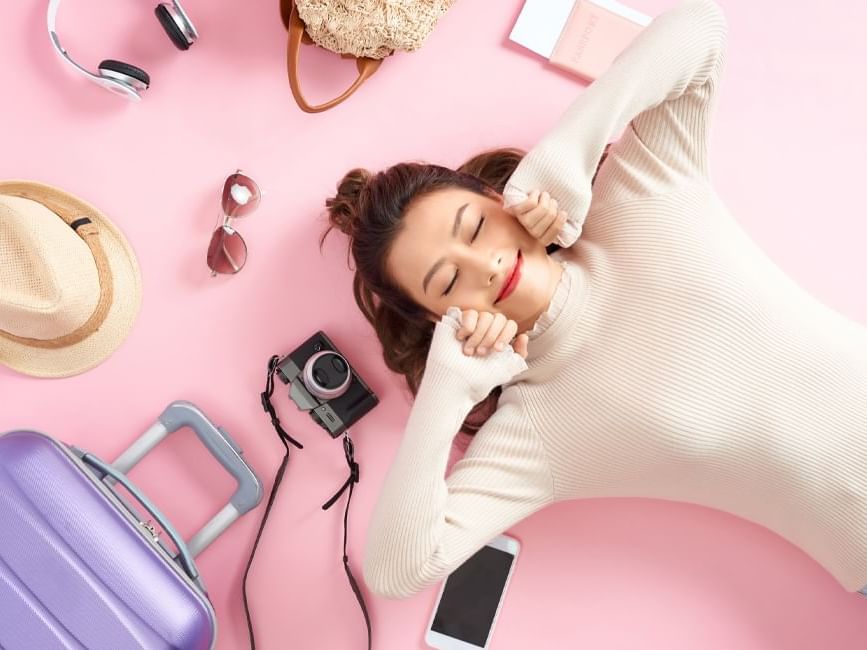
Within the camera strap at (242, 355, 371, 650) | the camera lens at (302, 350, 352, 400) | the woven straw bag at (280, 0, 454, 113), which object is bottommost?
the camera strap at (242, 355, 371, 650)

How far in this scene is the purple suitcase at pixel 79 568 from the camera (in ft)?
3.84

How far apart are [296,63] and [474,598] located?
1.16 metres

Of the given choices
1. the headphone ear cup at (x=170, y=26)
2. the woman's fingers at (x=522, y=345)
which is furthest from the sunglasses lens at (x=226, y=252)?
the woman's fingers at (x=522, y=345)

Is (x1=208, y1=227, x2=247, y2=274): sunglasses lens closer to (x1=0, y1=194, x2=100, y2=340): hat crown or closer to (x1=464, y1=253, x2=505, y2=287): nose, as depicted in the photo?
(x1=0, y1=194, x2=100, y2=340): hat crown

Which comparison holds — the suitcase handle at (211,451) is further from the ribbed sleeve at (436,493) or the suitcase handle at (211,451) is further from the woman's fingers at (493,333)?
the woman's fingers at (493,333)

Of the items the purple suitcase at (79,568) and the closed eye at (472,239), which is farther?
the purple suitcase at (79,568)

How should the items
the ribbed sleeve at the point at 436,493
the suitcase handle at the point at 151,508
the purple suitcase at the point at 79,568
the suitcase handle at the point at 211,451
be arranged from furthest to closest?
the suitcase handle at the point at 211,451 → the suitcase handle at the point at 151,508 → the purple suitcase at the point at 79,568 → the ribbed sleeve at the point at 436,493

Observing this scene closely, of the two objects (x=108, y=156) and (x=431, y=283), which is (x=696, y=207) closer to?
(x=431, y=283)

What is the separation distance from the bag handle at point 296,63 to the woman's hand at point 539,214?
0.50 m

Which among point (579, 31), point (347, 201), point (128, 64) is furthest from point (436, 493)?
point (128, 64)

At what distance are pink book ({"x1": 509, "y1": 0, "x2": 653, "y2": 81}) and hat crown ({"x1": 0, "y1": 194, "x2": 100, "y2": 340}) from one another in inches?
40.0

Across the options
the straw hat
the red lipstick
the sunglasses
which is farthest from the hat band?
the red lipstick

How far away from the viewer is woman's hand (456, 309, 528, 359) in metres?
1.05

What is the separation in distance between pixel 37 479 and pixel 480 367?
84cm
